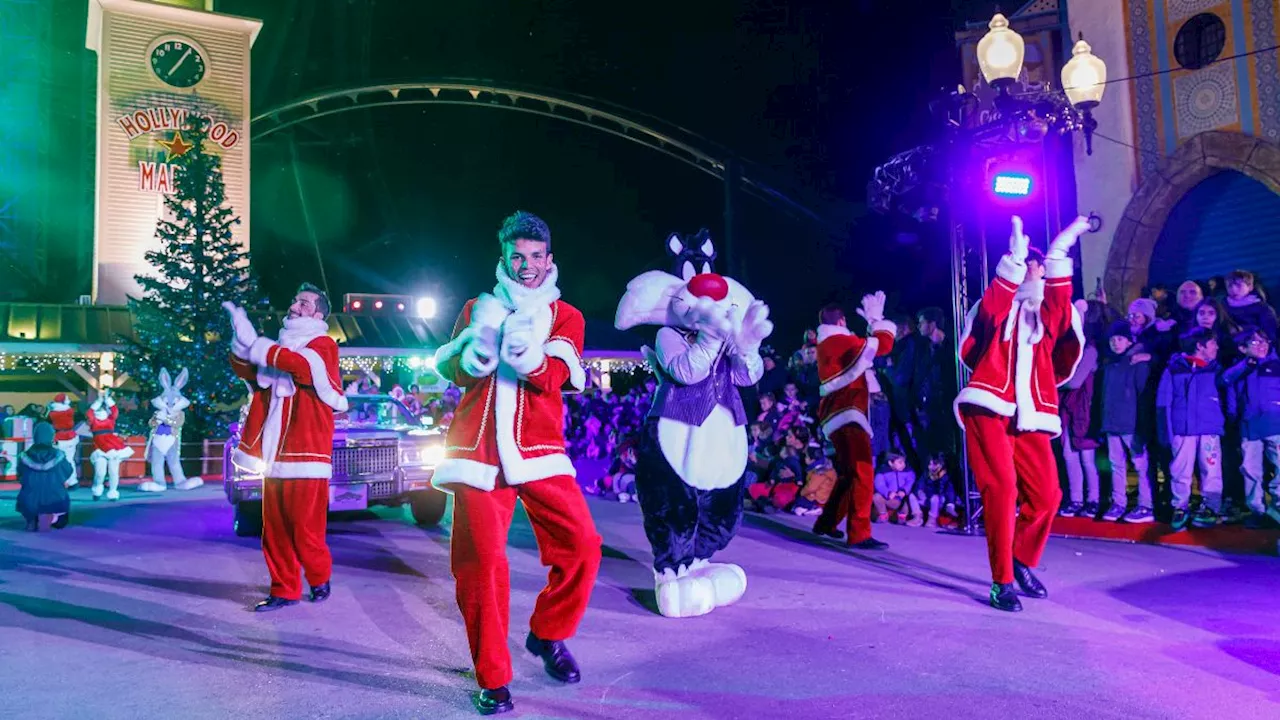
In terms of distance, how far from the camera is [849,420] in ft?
23.0

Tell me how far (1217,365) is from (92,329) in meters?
23.2

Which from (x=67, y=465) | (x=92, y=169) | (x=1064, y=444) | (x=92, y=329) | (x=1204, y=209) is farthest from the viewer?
(x=92, y=169)

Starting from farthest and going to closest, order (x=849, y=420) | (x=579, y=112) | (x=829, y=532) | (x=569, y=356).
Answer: (x=579, y=112) < (x=829, y=532) < (x=849, y=420) < (x=569, y=356)

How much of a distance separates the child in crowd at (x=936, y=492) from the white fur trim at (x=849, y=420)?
1910 millimetres

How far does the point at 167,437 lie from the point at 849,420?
1163cm

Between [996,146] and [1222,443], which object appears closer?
[1222,443]

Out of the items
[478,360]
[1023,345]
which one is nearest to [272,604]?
[478,360]

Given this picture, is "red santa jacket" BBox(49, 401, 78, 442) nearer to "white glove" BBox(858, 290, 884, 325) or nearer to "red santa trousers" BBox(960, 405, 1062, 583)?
"white glove" BBox(858, 290, 884, 325)

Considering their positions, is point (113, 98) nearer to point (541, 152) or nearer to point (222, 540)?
point (541, 152)

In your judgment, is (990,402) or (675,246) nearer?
(990,402)

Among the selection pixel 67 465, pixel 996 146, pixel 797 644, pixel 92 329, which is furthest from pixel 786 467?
pixel 92 329

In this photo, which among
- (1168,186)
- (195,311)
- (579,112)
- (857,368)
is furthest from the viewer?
(579,112)

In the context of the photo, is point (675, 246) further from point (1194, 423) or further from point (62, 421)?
point (62, 421)

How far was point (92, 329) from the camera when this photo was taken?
21.7 meters
